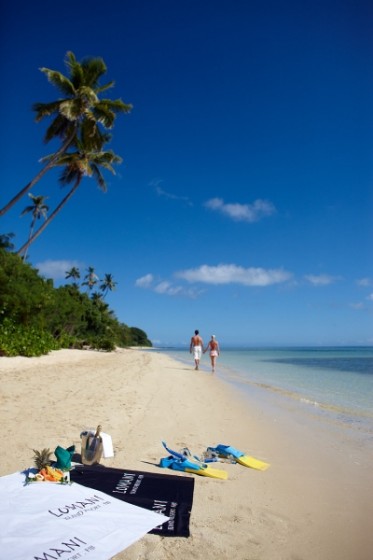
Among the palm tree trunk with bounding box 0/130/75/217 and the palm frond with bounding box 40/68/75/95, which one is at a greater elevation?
the palm frond with bounding box 40/68/75/95

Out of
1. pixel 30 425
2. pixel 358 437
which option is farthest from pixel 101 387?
pixel 358 437

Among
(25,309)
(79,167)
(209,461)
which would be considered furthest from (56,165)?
(209,461)

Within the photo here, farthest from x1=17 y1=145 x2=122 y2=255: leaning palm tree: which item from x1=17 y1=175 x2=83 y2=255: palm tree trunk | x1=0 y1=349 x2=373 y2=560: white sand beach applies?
x1=0 y1=349 x2=373 y2=560: white sand beach

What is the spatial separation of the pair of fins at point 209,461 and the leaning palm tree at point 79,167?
17773 millimetres

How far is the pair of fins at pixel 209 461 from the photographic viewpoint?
3.72m

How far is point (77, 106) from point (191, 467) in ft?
59.2

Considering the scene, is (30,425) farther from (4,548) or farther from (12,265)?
(12,265)

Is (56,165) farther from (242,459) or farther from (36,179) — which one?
(242,459)

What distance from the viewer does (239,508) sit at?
305cm

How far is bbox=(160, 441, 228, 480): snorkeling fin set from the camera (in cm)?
368

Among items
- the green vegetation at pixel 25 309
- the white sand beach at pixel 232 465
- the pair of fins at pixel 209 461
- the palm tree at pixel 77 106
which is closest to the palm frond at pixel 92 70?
the palm tree at pixel 77 106

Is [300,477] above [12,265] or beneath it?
beneath

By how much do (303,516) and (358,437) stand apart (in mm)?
3250

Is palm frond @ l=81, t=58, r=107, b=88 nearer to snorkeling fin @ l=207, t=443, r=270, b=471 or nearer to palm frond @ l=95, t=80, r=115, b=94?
palm frond @ l=95, t=80, r=115, b=94
